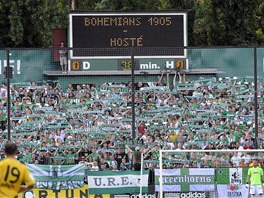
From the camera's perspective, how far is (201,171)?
24.4 metres

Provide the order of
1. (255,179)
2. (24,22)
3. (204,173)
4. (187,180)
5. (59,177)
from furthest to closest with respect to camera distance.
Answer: (24,22), (59,177), (187,180), (204,173), (255,179)

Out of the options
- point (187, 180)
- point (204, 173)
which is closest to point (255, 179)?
point (204, 173)

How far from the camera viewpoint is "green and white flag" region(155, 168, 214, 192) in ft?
80.1

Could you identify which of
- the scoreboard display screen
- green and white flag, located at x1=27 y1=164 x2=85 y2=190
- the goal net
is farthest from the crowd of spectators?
the scoreboard display screen

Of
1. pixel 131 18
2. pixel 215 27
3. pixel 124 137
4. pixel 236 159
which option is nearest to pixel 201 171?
pixel 236 159

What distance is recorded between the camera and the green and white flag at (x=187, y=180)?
2441 centimetres

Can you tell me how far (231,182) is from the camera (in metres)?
24.4

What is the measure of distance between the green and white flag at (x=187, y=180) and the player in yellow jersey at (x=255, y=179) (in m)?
0.99

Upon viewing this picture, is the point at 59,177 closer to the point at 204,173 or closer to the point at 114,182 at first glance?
the point at 114,182

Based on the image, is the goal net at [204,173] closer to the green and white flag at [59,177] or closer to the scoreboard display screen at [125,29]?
the green and white flag at [59,177]

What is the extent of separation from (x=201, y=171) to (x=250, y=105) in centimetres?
334

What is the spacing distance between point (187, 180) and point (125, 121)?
2920 millimetres

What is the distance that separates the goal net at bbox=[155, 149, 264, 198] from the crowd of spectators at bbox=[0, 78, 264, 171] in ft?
0.19

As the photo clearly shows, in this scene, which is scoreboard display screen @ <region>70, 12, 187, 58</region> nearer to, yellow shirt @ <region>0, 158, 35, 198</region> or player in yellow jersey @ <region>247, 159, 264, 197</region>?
player in yellow jersey @ <region>247, 159, 264, 197</region>
